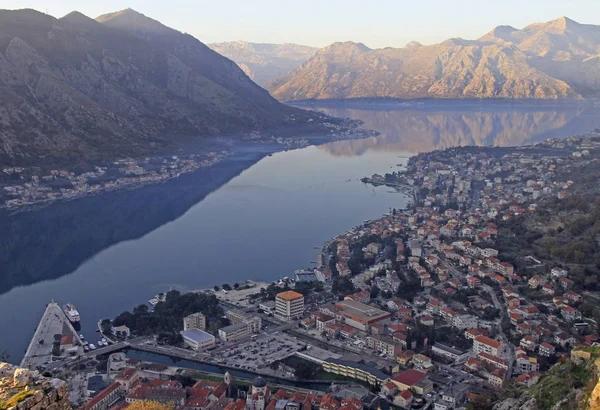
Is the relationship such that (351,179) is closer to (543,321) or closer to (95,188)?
(95,188)

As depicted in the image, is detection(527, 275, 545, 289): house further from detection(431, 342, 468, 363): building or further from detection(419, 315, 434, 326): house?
detection(431, 342, 468, 363): building

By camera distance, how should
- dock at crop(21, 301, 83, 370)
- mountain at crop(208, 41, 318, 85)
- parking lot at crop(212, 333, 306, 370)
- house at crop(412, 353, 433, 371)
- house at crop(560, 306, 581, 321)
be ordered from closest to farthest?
1. house at crop(412, 353, 433, 371)
2. parking lot at crop(212, 333, 306, 370)
3. dock at crop(21, 301, 83, 370)
4. house at crop(560, 306, 581, 321)
5. mountain at crop(208, 41, 318, 85)

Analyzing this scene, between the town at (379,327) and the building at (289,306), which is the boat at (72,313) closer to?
the town at (379,327)

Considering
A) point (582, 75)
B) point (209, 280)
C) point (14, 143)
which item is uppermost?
point (582, 75)

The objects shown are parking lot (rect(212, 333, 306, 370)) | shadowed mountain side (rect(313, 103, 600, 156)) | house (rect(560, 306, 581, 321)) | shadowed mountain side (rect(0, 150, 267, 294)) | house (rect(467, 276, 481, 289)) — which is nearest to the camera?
parking lot (rect(212, 333, 306, 370))

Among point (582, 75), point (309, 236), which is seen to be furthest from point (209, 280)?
point (582, 75)

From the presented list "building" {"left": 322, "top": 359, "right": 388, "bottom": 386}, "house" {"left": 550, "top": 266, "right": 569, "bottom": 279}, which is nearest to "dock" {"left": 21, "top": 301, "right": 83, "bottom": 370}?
"building" {"left": 322, "top": 359, "right": 388, "bottom": 386}

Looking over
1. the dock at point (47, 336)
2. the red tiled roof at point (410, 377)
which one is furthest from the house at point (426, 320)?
the dock at point (47, 336)
